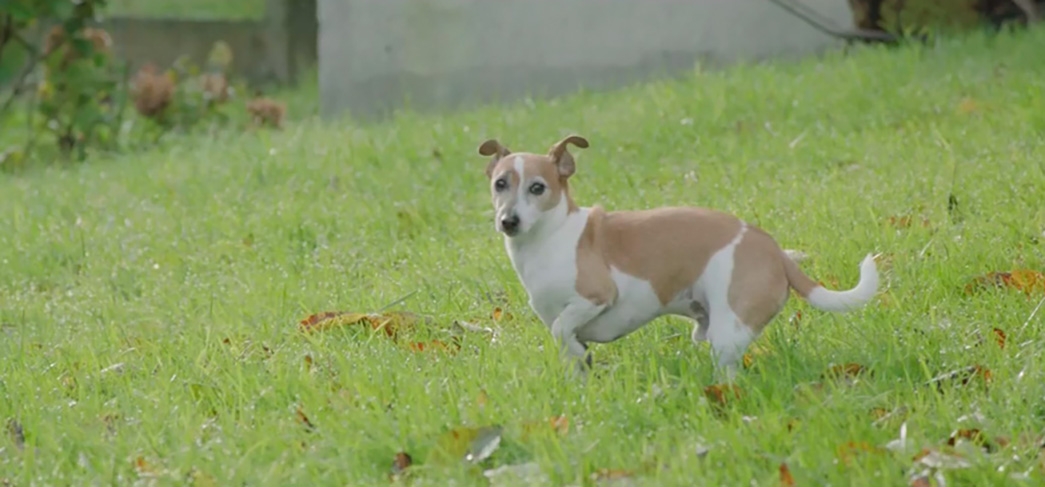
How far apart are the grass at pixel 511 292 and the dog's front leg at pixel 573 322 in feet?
0.25

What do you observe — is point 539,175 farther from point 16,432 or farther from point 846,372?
point 16,432

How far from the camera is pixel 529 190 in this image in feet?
12.5

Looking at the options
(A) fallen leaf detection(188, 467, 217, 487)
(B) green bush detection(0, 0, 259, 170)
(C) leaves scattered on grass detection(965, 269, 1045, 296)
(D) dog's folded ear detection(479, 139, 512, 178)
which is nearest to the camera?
(A) fallen leaf detection(188, 467, 217, 487)

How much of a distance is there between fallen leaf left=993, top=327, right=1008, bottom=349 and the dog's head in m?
1.10

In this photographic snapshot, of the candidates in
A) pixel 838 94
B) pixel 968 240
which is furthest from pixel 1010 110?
pixel 968 240

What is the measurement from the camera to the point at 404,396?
11.9ft

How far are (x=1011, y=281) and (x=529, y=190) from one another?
4.90 feet

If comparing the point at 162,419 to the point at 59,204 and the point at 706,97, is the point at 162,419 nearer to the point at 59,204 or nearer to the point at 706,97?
the point at 59,204

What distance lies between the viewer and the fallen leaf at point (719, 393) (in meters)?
3.52

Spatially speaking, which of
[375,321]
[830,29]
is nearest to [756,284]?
[375,321]

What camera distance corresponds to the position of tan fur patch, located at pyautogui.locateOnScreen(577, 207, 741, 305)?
12.5 ft

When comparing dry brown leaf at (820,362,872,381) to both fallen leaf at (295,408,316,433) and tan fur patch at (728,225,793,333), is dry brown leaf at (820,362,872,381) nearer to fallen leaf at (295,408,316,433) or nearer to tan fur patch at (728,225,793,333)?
tan fur patch at (728,225,793,333)

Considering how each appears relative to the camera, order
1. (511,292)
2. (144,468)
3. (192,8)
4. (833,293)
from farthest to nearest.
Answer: (192,8), (511,292), (833,293), (144,468)

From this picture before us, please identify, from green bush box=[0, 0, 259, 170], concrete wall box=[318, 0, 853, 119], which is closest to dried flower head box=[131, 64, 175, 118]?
green bush box=[0, 0, 259, 170]
